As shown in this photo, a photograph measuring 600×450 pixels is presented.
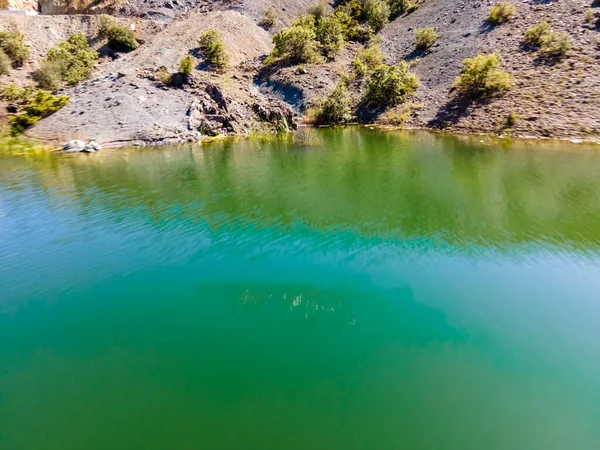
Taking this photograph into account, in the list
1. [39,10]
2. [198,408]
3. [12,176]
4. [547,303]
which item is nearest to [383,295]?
[547,303]

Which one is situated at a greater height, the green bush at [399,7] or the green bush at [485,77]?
the green bush at [399,7]

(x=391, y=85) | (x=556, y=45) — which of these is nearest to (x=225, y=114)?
(x=391, y=85)

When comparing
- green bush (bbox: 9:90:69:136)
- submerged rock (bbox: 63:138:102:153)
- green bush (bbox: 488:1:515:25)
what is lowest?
submerged rock (bbox: 63:138:102:153)

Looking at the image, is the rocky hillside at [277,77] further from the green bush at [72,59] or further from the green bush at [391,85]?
the green bush at [391,85]

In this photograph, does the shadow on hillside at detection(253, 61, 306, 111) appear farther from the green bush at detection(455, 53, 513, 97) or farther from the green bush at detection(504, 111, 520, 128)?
the green bush at detection(504, 111, 520, 128)

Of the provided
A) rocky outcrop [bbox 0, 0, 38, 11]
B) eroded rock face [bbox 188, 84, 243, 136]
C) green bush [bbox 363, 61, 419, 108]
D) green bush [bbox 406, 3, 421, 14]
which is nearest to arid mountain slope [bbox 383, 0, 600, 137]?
green bush [bbox 363, 61, 419, 108]

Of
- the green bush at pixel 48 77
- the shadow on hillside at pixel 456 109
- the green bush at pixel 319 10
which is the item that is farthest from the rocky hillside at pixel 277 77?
the green bush at pixel 319 10

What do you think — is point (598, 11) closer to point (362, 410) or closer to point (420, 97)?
point (420, 97)
